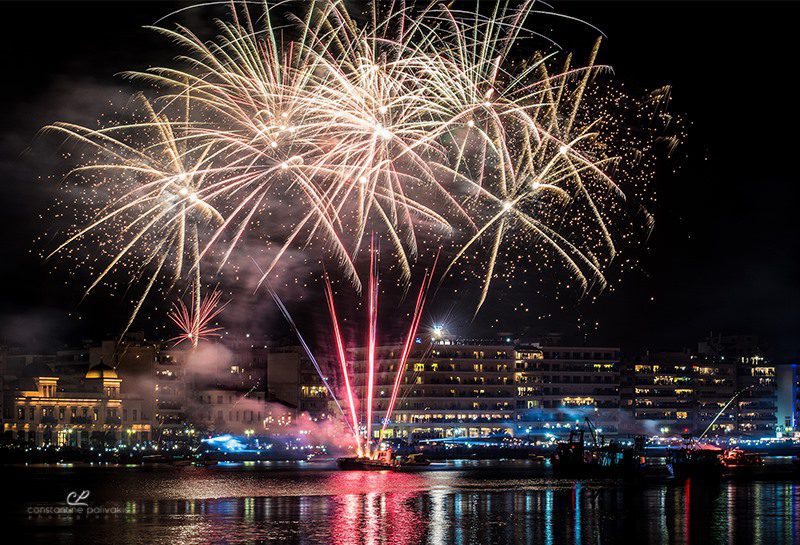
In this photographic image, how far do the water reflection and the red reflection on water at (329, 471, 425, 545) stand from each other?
63mm

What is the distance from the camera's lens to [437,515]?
1982 inches

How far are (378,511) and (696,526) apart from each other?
1447 centimetres

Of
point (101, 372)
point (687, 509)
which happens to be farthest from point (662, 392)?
point (687, 509)

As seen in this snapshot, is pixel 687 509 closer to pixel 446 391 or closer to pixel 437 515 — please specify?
pixel 437 515

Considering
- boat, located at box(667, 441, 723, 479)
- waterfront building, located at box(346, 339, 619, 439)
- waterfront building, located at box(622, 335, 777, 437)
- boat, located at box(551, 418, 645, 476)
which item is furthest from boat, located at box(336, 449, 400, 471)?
waterfront building, located at box(622, 335, 777, 437)

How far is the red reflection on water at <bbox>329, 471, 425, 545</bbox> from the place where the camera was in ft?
138

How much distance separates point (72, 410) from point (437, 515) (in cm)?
8366

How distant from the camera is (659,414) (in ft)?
511

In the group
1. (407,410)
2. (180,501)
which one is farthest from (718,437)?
(180,501)

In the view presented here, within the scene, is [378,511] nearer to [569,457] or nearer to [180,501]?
[180,501]

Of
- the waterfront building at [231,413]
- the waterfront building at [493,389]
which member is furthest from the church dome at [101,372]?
the waterfront building at [493,389]

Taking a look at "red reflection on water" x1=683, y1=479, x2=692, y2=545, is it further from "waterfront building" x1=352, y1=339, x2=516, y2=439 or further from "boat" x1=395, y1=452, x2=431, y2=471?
"waterfront building" x1=352, y1=339, x2=516, y2=439

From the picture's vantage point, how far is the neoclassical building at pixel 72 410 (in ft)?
396

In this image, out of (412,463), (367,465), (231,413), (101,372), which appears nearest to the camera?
(367,465)
